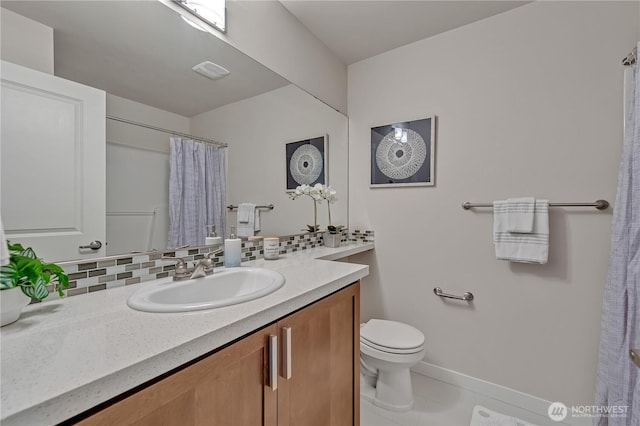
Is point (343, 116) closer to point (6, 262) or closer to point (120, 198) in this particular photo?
point (120, 198)

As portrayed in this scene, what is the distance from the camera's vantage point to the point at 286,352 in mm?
788

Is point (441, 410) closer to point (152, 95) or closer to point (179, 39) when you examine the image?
point (152, 95)

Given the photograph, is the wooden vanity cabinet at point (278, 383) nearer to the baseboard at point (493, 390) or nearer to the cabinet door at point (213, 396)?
the cabinet door at point (213, 396)

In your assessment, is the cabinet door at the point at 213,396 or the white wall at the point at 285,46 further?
the white wall at the point at 285,46

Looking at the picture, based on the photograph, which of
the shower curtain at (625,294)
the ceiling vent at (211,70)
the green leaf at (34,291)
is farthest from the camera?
the ceiling vent at (211,70)

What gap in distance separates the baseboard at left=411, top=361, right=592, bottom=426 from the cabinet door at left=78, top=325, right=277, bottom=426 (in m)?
1.46

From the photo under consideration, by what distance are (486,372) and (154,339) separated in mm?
1878

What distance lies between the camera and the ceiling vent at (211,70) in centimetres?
124

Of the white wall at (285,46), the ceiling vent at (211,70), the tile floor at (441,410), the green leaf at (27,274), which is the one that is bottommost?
the tile floor at (441,410)

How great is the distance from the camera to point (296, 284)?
953mm

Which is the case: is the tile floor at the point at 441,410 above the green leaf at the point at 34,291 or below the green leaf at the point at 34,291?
below

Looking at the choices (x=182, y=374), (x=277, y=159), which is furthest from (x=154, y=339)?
(x=277, y=159)

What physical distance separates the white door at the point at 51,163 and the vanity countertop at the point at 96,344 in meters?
0.21

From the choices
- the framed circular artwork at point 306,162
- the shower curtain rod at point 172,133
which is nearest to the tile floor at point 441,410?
the framed circular artwork at point 306,162
